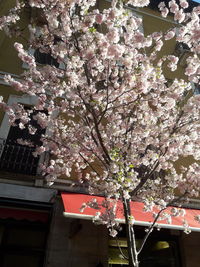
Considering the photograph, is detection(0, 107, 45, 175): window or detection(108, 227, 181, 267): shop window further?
detection(0, 107, 45, 175): window

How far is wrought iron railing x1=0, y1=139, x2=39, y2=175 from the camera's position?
21.4 ft

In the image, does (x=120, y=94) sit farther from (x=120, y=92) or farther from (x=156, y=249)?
Answer: (x=156, y=249)

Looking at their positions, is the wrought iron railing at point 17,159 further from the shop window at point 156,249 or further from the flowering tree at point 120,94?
the shop window at point 156,249

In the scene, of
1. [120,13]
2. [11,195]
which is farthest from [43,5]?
[11,195]

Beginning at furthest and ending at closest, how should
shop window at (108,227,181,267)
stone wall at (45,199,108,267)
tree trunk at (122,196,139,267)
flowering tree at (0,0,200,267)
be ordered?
shop window at (108,227,181,267), stone wall at (45,199,108,267), flowering tree at (0,0,200,267), tree trunk at (122,196,139,267)

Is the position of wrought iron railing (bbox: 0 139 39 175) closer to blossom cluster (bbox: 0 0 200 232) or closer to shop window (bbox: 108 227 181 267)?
blossom cluster (bbox: 0 0 200 232)

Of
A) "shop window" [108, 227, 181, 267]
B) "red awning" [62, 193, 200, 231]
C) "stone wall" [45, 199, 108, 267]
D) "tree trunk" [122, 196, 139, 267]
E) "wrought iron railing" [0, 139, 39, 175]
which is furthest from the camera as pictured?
"wrought iron railing" [0, 139, 39, 175]

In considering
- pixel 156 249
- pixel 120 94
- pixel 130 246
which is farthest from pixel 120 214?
pixel 156 249

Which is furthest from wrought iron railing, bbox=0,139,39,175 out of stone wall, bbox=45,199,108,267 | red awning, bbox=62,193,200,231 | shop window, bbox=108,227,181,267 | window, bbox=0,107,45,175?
shop window, bbox=108,227,181,267

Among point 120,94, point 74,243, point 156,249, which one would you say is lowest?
point 74,243

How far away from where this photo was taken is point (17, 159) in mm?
6727

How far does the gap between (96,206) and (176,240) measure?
3722 millimetres

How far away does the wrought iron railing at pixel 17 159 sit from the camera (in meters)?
6.54

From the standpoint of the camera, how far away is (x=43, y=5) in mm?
4387
